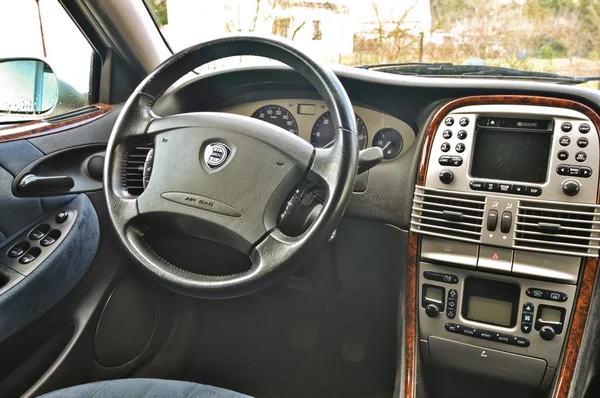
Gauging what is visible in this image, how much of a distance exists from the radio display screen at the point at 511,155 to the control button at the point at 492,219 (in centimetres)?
10

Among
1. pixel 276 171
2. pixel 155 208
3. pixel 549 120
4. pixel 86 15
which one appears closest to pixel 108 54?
pixel 86 15

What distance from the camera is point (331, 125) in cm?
175

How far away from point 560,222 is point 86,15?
159 cm

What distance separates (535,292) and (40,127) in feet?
5.12

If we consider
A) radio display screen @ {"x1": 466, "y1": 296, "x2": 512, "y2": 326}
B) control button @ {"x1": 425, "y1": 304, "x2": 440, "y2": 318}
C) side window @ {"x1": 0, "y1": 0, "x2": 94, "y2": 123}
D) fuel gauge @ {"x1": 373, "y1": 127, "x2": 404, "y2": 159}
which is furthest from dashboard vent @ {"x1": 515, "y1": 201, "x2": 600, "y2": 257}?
side window @ {"x1": 0, "y1": 0, "x2": 94, "y2": 123}

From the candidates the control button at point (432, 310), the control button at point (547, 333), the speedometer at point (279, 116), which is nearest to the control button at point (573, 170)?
the control button at point (547, 333)

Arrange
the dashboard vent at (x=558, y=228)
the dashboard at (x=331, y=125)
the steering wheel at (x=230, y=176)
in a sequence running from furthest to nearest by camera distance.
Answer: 1. the dashboard at (x=331, y=125)
2. the dashboard vent at (x=558, y=228)
3. the steering wheel at (x=230, y=176)

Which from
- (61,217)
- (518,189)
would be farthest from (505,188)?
(61,217)

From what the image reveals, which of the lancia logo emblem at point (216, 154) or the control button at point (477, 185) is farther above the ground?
the lancia logo emblem at point (216, 154)

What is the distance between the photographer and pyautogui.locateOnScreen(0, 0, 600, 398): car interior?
1.20 meters

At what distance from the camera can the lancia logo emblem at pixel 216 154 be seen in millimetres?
1244

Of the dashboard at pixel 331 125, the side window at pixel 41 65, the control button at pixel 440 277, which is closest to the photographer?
the control button at pixel 440 277

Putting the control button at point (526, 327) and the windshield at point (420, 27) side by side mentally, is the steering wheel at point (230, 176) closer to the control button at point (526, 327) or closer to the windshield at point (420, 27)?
the windshield at point (420, 27)

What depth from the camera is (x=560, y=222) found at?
142 centimetres
